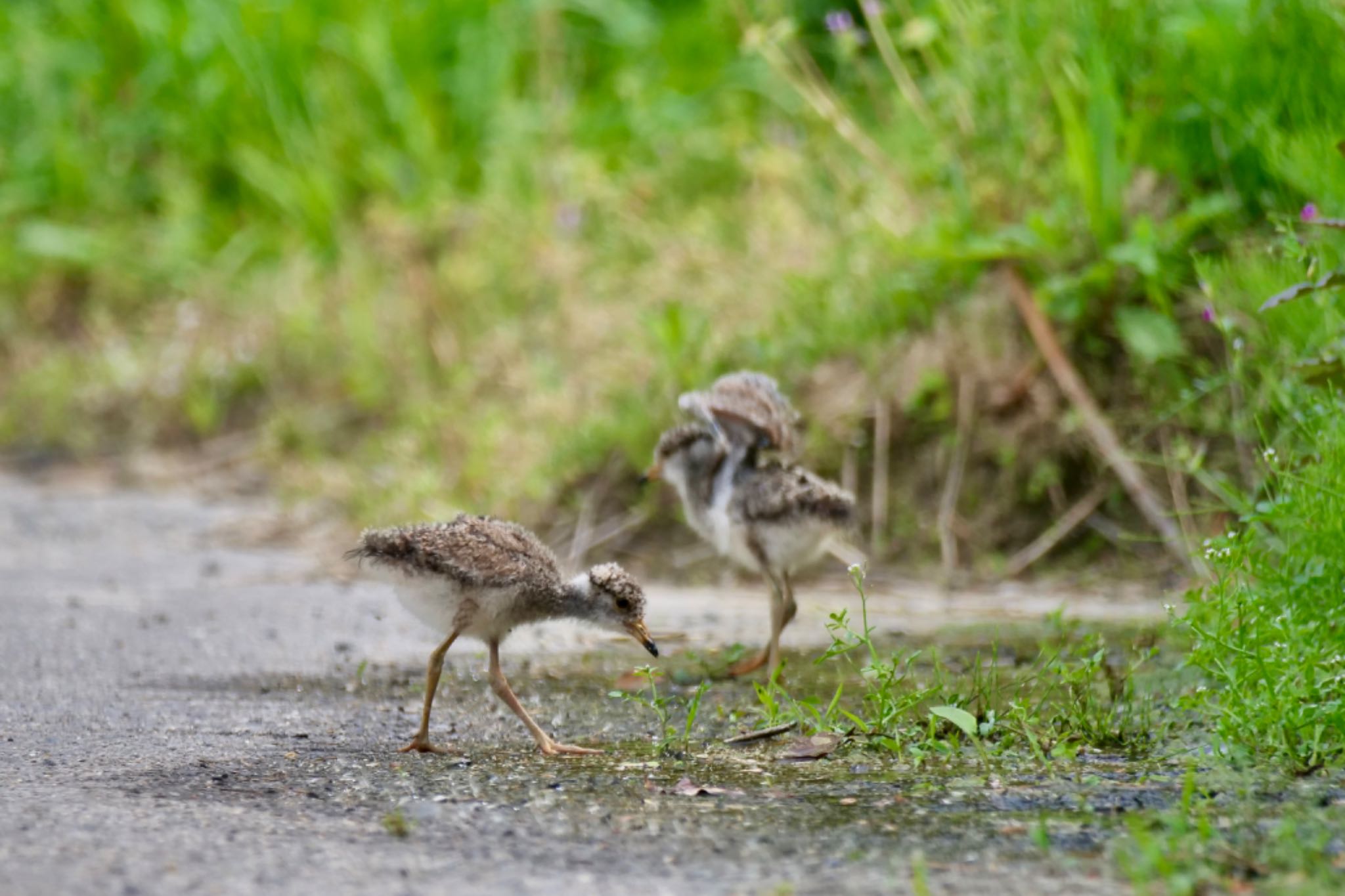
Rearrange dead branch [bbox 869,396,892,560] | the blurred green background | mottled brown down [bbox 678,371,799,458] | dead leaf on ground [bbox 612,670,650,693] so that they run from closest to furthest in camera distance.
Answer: dead leaf on ground [bbox 612,670,650,693]
mottled brown down [bbox 678,371,799,458]
the blurred green background
dead branch [bbox 869,396,892,560]

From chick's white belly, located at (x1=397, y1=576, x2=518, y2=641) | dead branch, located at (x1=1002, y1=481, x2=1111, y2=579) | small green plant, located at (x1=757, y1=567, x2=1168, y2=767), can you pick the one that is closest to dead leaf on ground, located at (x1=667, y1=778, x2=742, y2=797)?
small green plant, located at (x1=757, y1=567, x2=1168, y2=767)

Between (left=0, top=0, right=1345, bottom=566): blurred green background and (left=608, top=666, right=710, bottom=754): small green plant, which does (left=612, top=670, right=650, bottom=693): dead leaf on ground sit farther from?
(left=0, top=0, right=1345, bottom=566): blurred green background

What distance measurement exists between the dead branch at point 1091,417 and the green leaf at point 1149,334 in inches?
10.0

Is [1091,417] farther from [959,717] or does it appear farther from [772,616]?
[959,717]

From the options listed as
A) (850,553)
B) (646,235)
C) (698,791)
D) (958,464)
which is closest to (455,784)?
(698,791)

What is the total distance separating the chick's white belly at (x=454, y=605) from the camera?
420 cm

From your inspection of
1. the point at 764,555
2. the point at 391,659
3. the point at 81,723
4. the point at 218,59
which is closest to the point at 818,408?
the point at 764,555

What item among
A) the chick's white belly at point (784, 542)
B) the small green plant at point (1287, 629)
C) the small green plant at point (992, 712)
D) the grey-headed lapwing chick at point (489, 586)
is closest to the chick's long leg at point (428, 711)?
the grey-headed lapwing chick at point (489, 586)

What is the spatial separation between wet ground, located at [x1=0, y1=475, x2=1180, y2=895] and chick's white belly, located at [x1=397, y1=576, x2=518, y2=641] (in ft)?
0.84

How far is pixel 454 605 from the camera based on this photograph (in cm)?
423

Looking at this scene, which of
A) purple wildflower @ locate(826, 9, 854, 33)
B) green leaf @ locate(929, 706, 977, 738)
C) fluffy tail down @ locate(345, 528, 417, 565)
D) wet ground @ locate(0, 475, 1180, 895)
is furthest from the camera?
purple wildflower @ locate(826, 9, 854, 33)

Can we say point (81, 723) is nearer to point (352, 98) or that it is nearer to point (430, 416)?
point (430, 416)

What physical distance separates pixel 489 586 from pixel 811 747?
974 millimetres

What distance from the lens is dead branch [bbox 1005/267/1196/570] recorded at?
19.6 ft
